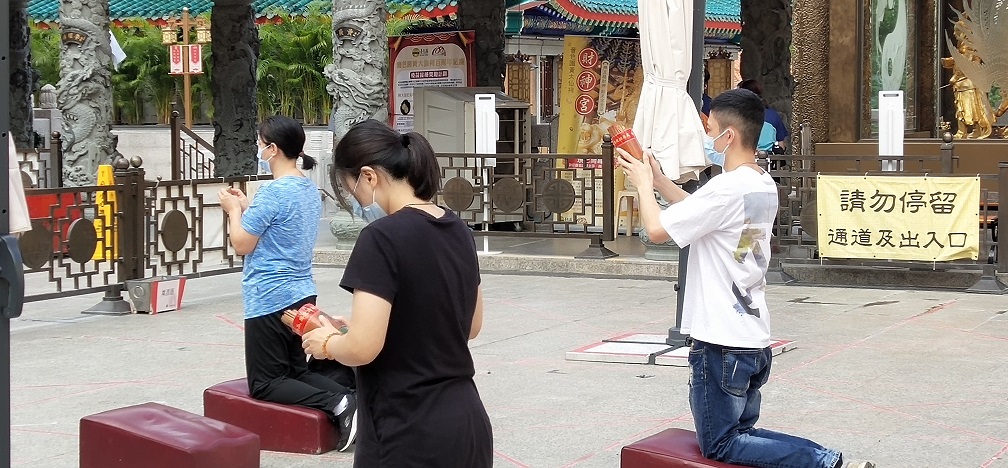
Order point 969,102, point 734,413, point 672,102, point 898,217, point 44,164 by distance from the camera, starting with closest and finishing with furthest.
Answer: point 734,413 < point 672,102 < point 898,217 < point 969,102 < point 44,164

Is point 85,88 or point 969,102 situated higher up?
point 85,88

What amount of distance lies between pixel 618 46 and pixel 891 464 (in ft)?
39.7

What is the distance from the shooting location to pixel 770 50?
18.0 metres

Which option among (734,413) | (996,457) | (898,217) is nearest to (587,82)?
(898,217)

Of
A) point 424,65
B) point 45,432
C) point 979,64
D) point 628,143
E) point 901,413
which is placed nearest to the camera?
point 628,143

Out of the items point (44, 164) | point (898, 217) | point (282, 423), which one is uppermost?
point (44, 164)

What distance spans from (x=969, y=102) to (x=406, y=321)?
42.2 feet

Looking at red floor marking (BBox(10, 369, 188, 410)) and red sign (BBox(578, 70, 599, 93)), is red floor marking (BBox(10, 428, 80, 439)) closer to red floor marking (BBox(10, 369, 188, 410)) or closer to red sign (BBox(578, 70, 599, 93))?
red floor marking (BBox(10, 369, 188, 410))

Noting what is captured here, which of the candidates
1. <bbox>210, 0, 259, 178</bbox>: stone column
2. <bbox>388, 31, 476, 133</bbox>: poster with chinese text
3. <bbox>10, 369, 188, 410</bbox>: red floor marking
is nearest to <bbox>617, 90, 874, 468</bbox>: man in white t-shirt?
<bbox>10, 369, 188, 410</bbox>: red floor marking

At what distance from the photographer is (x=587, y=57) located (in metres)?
17.2

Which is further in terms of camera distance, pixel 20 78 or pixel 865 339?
pixel 20 78

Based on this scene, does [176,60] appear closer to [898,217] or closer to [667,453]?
[898,217]

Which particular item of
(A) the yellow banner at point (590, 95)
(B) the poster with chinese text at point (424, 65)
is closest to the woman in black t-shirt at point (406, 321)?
(A) the yellow banner at point (590, 95)

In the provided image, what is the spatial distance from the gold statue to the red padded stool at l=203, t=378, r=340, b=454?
1084 cm
